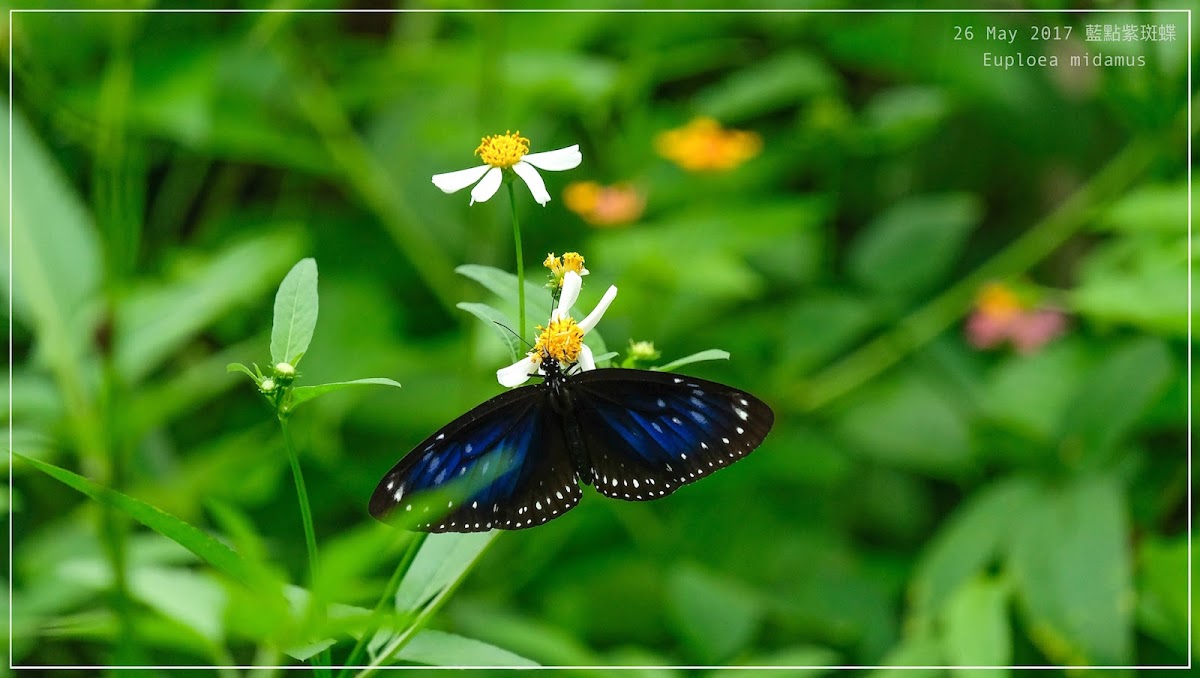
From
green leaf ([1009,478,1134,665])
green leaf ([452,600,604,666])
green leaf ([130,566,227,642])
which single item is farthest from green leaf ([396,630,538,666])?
green leaf ([1009,478,1134,665])

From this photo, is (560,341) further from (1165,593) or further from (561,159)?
(1165,593)

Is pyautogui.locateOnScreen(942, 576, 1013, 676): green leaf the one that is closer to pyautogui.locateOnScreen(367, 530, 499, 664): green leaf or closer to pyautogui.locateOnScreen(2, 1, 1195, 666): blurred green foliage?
pyautogui.locateOnScreen(2, 1, 1195, 666): blurred green foliage

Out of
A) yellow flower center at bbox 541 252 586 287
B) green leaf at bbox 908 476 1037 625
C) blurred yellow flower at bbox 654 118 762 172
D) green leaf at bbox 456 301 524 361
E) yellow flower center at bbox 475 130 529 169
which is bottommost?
green leaf at bbox 456 301 524 361

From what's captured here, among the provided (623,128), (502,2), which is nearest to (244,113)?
(502,2)

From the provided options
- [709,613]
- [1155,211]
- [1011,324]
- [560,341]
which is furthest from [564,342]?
[1011,324]

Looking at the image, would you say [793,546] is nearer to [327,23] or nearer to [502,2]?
[502,2]

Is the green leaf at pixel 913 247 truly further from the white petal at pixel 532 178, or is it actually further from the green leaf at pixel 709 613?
the white petal at pixel 532 178
